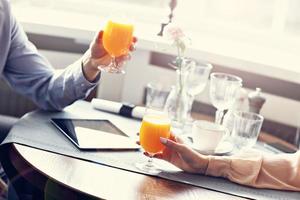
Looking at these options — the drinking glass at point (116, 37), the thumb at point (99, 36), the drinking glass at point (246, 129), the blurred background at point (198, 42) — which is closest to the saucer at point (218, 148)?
the drinking glass at point (246, 129)

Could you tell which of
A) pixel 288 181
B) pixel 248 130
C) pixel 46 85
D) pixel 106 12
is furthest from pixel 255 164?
pixel 106 12

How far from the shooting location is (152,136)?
1400 millimetres

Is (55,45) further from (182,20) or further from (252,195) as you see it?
(252,195)

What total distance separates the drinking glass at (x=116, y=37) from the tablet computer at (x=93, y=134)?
0.60 ft

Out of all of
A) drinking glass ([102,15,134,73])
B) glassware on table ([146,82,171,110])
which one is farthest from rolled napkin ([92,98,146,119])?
drinking glass ([102,15,134,73])

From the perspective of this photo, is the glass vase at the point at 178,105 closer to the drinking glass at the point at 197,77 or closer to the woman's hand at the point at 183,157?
the drinking glass at the point at 197,77

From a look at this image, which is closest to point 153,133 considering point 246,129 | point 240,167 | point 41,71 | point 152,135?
point 152,135

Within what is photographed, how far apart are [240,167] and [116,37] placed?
582 mm

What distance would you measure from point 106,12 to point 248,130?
1.47 metres

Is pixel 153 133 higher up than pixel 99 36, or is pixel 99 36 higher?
pixel 99 36

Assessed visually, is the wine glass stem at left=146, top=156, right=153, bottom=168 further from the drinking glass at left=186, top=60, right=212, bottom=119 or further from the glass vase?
the drinking glass at left=186, top=60, right=212, bottom=119

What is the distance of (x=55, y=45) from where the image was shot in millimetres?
2654

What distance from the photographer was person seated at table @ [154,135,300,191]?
1.41m

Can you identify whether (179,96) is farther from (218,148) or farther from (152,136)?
(152,136)
